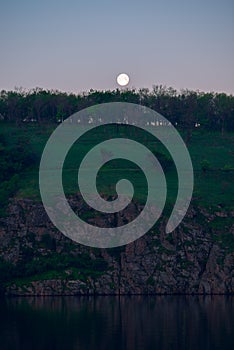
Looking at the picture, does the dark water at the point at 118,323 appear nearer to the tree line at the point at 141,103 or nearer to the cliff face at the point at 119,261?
the cliff face at the point at 119,261

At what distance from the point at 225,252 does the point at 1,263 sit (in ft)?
83.5

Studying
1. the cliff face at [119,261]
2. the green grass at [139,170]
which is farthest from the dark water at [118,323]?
the green grass at [139,170]

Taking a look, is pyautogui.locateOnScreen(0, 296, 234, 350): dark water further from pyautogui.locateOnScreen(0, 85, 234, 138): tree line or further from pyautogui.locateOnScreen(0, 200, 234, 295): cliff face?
pyautogui.locateOnScreen(0, 85, 234, 138): tree line

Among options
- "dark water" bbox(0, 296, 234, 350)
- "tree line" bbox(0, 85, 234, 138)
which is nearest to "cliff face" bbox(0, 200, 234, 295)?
"dark water" bbox(0, 296, 234, 350)

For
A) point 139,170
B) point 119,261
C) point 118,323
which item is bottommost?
point 118,323

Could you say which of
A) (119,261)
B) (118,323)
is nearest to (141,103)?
(119,261)

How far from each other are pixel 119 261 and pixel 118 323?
71.9 feet

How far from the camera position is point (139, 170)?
355 ft

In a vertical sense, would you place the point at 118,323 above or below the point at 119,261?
below

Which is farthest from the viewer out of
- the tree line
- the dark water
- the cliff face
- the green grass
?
the tree line

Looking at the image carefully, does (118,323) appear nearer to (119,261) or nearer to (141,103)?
(119,261)

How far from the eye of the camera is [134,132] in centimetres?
13125

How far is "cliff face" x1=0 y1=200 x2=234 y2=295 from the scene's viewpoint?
273 ft

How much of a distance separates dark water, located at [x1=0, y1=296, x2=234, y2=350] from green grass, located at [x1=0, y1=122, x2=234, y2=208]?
19.9m
